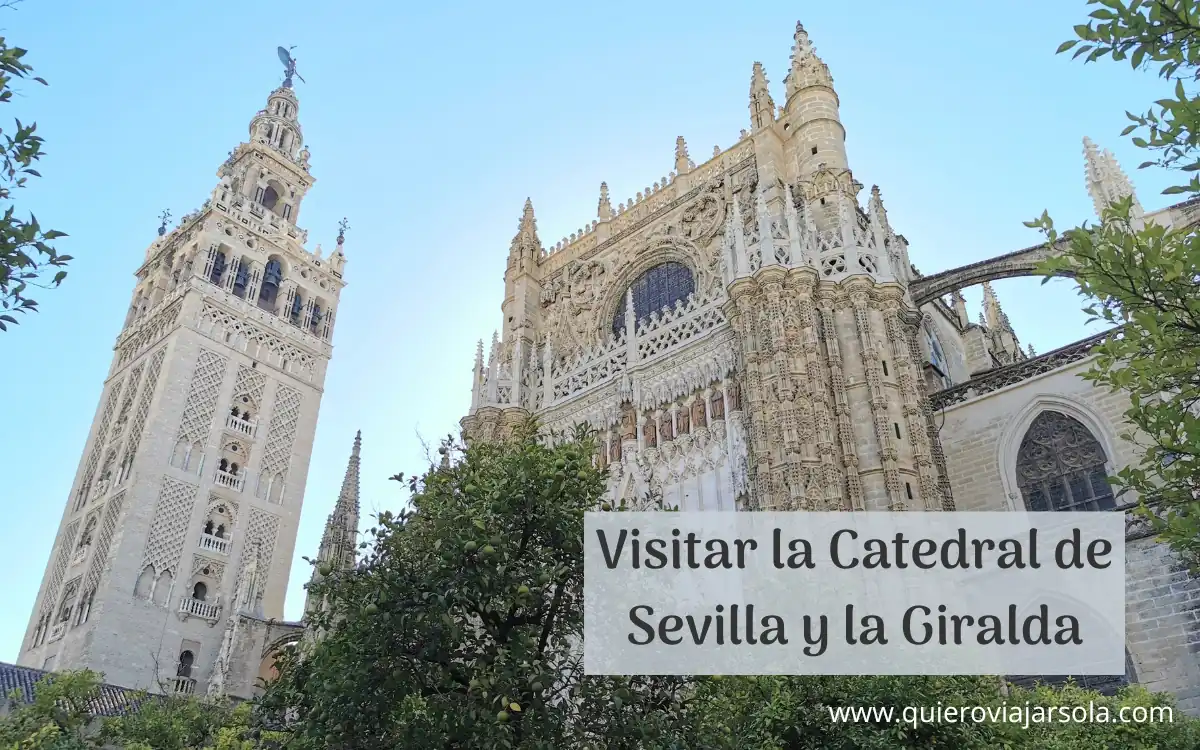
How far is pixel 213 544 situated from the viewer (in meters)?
31.9

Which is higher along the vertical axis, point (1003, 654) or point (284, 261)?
point (284, 261)

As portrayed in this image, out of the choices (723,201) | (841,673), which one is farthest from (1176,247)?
(723,201)

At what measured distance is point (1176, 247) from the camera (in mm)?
6000

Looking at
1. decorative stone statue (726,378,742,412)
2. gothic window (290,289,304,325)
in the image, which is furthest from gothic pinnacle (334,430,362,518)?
decorative stone statue (726,378,742,412)

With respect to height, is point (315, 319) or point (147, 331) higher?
point (315, 319)

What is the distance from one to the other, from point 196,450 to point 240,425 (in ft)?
7.99

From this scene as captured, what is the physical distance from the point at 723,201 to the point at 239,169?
3124cm

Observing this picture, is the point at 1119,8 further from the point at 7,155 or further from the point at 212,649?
the point at 212,649

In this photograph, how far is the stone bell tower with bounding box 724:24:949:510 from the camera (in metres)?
15.3

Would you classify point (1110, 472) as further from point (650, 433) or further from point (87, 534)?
point (87, 534)

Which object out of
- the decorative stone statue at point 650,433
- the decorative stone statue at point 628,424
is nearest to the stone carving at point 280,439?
the decorative stone statue at point 628,424

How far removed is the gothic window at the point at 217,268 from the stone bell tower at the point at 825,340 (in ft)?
86.6

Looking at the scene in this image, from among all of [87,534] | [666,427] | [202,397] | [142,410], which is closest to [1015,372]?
[666,427]

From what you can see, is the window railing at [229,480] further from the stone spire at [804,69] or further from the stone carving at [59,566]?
the stone spire at [804,69]
